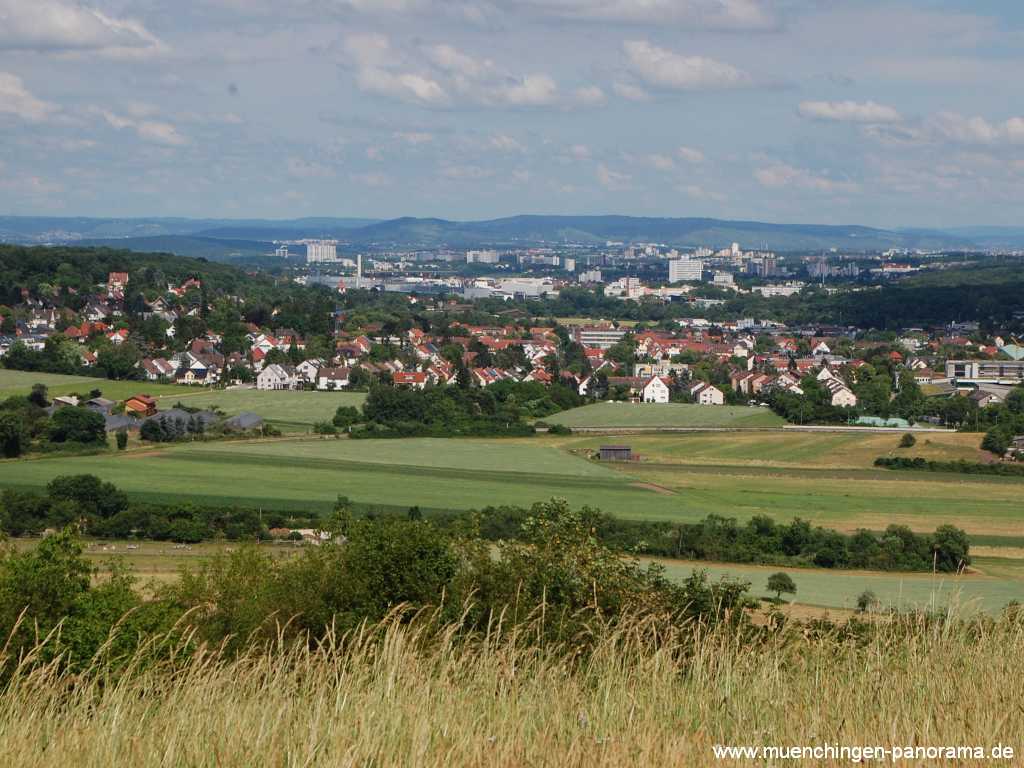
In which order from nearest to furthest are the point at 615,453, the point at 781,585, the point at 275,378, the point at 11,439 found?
the point at 781,585 → the point at 11,439 → the point at 615,453 → the point at 275,378

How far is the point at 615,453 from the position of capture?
32844mm

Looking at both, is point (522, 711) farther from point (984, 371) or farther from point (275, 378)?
point (984, 371)

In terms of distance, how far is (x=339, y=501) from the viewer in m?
24.1

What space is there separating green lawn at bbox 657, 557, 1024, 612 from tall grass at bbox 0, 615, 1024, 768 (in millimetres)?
10957

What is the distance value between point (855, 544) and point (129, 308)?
51818mm

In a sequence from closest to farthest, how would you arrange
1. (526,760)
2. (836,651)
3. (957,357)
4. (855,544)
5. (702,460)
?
(526,760)
(836,651)
(855,544)
(702,460)
(957,357)

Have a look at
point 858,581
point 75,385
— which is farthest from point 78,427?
point 858,581

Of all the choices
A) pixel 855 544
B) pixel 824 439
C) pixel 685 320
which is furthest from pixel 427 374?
pixel 685 320

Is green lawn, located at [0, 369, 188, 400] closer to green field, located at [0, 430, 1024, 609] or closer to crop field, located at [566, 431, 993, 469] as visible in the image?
green field, located at [0, 430, 1024, 609]

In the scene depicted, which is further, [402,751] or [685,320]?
[685,320]

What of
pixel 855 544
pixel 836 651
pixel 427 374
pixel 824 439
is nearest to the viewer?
pixel 836 651

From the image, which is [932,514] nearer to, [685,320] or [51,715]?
[51,715]

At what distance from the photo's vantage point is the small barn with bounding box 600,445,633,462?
107ft

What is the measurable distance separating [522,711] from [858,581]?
605 inches
